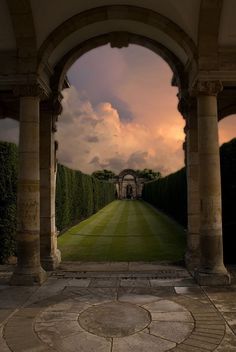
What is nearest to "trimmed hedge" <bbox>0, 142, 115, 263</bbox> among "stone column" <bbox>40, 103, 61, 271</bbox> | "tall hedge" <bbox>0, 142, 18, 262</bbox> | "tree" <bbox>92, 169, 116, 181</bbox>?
"tall hedge" <bbox>0, 142, 18, 262</bbox>

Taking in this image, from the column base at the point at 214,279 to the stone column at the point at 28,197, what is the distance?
4046 millimetres

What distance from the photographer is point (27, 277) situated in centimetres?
895

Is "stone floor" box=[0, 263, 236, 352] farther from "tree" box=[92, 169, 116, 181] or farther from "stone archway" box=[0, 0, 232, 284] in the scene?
"tree" box=[92, 169, 116, 181]

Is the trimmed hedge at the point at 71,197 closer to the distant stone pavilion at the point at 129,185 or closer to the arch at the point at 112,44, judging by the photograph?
the arch at the point at 112,44

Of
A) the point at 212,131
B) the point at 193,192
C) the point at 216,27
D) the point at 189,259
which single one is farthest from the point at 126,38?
the point at 189,259

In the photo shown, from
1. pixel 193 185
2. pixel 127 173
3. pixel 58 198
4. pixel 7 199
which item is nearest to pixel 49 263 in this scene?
pixel 7 199

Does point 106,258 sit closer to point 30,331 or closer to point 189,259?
point 189,259

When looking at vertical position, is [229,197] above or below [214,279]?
above

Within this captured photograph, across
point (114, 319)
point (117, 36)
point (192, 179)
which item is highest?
point (117, 36)

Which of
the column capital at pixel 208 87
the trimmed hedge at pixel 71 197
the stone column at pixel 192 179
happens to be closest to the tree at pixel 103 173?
the trimmed hedge at pixel 71 197

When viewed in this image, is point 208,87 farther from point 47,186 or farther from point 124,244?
Answer: point 124,244

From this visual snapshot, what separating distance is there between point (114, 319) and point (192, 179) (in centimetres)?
569

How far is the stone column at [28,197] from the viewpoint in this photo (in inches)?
363

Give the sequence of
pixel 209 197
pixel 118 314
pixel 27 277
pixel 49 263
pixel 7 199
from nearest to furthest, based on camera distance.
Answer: pixel 118 314 < pixel 27 277 < pixel 209 197 < pixel 49 263 < pixel 7 199
